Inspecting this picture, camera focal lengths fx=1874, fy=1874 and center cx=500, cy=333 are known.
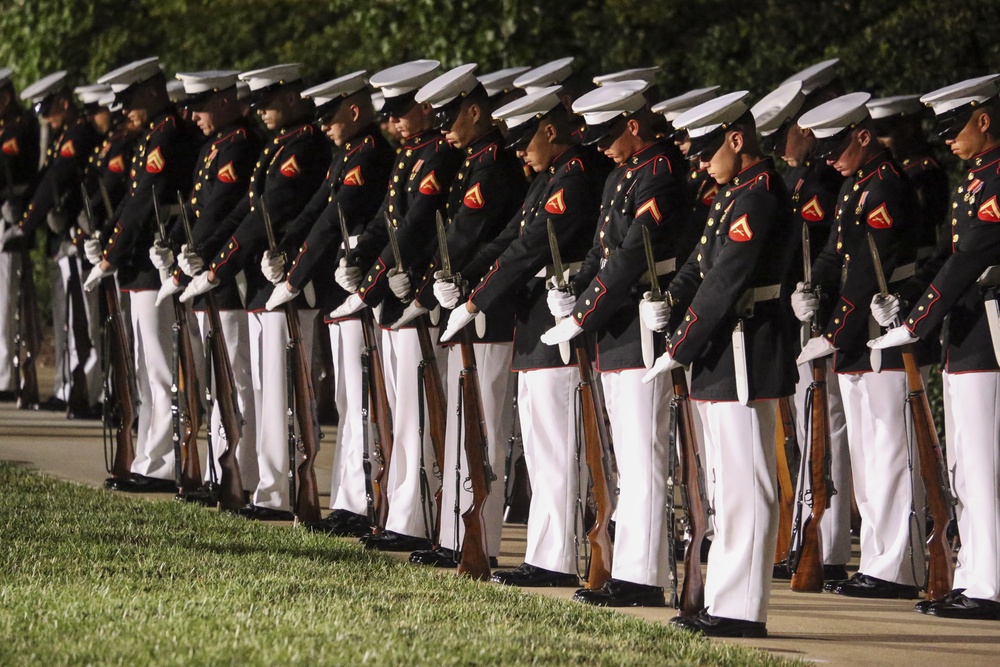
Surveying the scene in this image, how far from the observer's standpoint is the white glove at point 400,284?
8.46 metres

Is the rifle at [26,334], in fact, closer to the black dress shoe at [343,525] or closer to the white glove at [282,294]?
the white glove at [282,294]

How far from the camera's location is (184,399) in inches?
397

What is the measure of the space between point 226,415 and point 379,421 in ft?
3.94

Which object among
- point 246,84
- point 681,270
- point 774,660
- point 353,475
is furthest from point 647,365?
point 246,84

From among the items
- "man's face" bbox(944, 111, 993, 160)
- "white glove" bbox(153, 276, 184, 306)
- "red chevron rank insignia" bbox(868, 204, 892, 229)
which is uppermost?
"man's face" bbox(944, 111, 993, 160)

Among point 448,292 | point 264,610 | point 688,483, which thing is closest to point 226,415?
point 448,292

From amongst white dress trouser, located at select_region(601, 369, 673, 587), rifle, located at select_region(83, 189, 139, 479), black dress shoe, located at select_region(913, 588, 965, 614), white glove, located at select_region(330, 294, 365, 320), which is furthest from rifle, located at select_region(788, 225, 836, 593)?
rifle, located at select_region(83, 189, 139, 479)

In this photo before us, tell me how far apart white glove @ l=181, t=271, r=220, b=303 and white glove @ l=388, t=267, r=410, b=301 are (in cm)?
147

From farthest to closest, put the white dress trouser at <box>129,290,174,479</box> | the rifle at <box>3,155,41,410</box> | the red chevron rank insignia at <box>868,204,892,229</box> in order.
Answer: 1. the rifle at <box>3,155,41,410</box>
2. the white dress trouser at <box>129,290,174,479</box>
3. the red chevron rank insignia at <box>868,204,892,229</box>

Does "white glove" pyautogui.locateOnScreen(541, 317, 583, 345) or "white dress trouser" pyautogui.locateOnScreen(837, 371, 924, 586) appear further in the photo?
"white dress trouser" pyautogui.locateOnScreen(837, 371, 924, 586)

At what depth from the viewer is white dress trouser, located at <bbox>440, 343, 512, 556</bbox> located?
327 inches

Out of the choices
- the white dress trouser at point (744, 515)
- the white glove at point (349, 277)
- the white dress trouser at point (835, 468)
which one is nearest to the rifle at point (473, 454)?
the white glove at point (349, 277)

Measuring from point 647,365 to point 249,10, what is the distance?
12.9 metres

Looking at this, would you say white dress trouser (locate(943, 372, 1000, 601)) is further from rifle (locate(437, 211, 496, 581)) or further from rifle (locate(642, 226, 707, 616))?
rifle (locate(437, 211, 496, 581))
